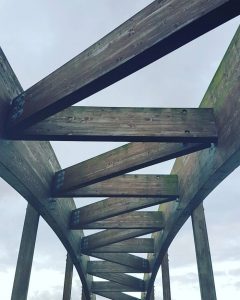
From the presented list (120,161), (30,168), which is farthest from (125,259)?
(30,168)

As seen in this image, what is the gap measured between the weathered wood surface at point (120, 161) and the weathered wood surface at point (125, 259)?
19.3ft

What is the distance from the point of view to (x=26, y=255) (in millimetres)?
4734

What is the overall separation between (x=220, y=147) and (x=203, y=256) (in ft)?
7.47

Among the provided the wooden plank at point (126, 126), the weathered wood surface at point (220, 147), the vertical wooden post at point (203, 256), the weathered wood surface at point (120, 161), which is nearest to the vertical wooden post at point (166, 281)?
the vertical wooden post at point (203, 256)

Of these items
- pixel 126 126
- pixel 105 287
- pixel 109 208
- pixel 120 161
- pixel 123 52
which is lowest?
pixel 123 52

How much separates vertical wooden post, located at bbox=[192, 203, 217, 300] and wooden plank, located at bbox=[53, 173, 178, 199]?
0.57 meters

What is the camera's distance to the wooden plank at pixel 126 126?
3.48m

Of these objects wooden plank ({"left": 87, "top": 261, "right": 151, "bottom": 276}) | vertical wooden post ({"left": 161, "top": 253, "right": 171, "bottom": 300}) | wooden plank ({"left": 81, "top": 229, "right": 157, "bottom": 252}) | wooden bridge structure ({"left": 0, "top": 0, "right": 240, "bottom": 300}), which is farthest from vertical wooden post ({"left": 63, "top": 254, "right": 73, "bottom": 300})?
wooden bridge structure ({"left": 0, "top": 0, "right": 240, "bottom": 300})

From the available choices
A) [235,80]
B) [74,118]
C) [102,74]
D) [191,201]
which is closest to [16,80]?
[74,118]

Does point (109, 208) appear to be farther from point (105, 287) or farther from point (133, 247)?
point (105, 287)

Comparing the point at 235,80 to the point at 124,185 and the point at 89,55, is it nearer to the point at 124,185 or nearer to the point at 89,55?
the point at 89,55

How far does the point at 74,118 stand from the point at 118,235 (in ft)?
17.6

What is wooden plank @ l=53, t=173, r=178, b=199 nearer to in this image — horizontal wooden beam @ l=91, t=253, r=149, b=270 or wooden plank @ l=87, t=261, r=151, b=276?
horizontal wooden beam @ l=91, t=253, r=149, b=270

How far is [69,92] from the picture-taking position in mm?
2832
